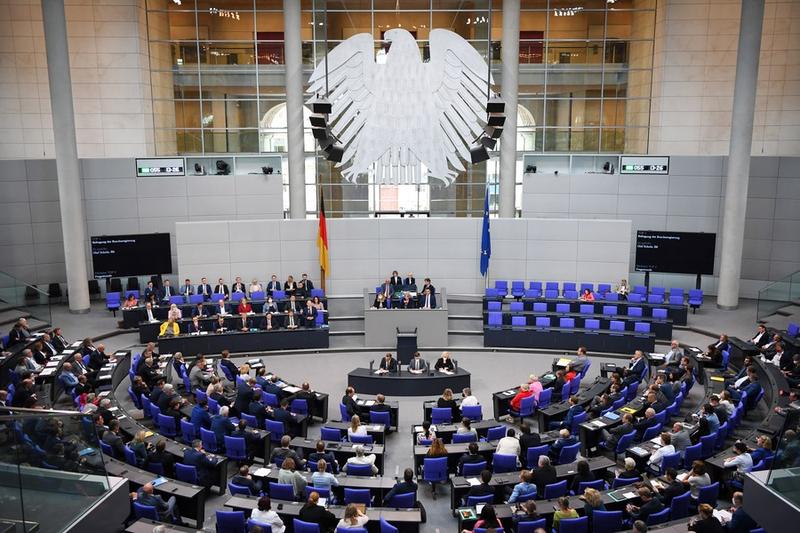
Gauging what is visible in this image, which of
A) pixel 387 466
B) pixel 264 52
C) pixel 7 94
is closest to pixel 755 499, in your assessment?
pixel 387 466

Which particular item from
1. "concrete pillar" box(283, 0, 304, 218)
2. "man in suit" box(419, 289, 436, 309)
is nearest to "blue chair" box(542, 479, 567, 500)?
"man in suit" box(419, 289, 436, 309)

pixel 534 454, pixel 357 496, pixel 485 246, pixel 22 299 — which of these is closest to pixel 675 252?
pixel 485 246

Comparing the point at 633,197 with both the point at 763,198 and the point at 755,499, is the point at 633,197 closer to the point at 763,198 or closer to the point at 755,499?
the point at 763,198

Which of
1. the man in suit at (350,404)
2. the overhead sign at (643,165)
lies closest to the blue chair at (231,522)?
the man in suit at (350,404)

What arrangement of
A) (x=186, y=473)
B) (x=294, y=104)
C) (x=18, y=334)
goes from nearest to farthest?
(x=186, y=473), (x=18, y=334), (x=294, y=104)

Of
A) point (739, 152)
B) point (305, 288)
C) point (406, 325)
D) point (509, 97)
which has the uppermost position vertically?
point (509, 97)

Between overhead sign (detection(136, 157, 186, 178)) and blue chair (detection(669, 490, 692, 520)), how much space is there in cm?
1982

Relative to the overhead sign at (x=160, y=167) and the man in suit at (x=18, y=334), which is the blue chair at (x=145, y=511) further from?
the overhead sign at (x=160, y=167)

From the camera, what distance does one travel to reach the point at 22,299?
60.4ft

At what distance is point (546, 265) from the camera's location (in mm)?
21891

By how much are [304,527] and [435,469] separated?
271cm

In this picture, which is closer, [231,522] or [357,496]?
[231,522]

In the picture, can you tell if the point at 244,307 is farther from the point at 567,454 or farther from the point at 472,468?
the point at 567,454

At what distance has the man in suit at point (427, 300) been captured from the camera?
732 inches
